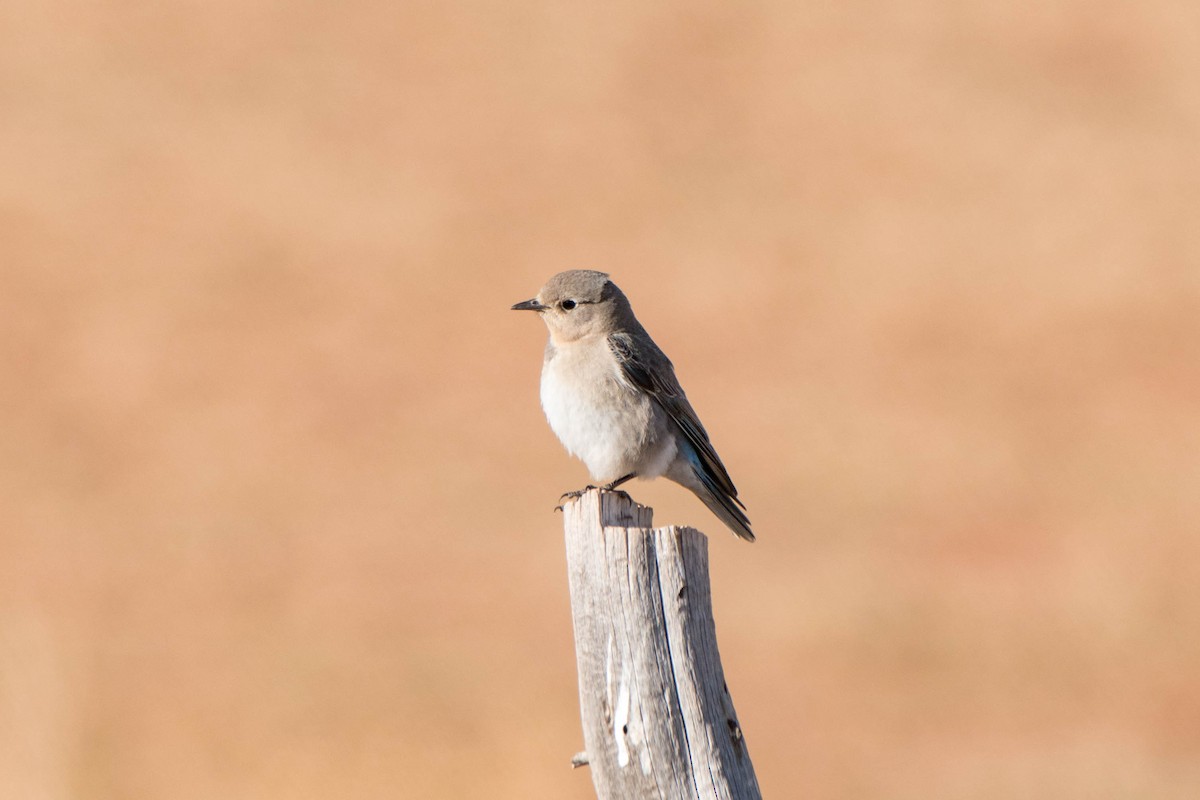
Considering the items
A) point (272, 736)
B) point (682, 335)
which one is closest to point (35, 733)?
point (272, 736)

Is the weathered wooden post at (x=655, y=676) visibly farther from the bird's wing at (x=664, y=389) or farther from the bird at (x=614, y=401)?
the bird's wing at (x=664, y=389)

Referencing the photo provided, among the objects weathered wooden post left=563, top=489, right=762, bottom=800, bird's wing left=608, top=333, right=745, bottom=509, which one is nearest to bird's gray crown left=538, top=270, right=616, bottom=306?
bird's wing left=608, top=333, right=745, bottom=509

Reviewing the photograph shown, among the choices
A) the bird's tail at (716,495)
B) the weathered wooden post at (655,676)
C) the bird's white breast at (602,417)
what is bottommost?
the weathered wooden post at (655,676)

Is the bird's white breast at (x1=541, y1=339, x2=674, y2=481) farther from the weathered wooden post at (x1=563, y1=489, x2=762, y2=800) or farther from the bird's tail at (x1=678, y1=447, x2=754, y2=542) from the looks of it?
the weathered wooden post at (x1=563, y1=489, x2=762, y2=800)

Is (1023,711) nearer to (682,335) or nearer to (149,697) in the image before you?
(149,697)

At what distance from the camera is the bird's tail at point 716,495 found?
8.78 meters

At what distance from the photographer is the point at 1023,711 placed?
19.2 meters

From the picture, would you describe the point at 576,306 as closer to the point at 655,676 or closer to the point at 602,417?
the point at 602,417

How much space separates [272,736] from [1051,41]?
2914 cm

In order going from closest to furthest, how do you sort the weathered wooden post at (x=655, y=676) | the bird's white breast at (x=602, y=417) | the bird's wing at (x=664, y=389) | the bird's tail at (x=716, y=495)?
the weathered wooden post at (x=655, y=676) → the bird's white breast at (x=602, y=417) → the bird's wing at (x=664, y=389) → the bird's tail at (x=716, y=495)

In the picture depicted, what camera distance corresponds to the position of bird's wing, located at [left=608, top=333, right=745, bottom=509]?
8664mm

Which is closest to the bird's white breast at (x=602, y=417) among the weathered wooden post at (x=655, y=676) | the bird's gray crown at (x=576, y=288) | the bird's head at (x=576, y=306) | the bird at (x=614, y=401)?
the bird at (x=614, y=401)

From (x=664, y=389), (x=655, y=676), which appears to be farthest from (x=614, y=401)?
(x=655, y=676)

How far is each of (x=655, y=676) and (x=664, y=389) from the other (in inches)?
129
